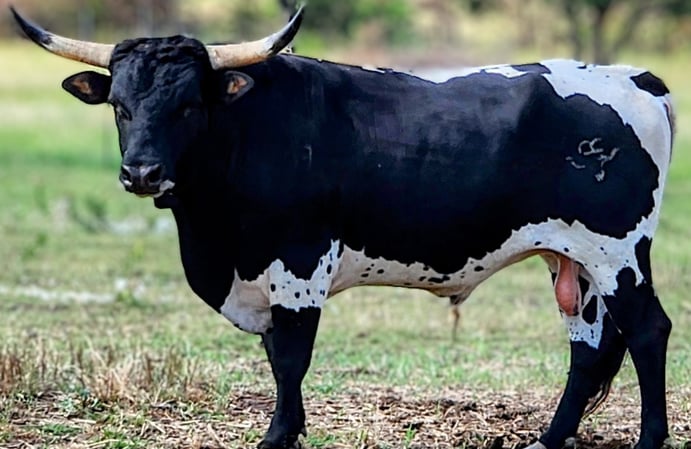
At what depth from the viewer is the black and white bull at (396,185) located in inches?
252

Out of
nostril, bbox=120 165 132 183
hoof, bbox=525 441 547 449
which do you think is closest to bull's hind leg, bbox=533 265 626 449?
hoof, bbox=525 441 547 449

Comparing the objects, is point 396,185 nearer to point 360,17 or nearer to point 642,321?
point 642,321

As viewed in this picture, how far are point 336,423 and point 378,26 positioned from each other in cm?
3859

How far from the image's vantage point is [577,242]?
661cm

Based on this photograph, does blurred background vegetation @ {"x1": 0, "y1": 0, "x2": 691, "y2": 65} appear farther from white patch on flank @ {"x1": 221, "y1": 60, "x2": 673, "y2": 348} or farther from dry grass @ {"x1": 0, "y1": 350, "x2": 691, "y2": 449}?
white patch on flank @ {"x1": 221, "y1": 60, "x2": 673, "y2": 348}

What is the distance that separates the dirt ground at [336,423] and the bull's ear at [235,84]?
63.0 inches

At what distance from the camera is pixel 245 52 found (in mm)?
6250

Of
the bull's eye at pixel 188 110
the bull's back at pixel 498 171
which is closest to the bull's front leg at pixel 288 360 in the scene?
the bull's back at pixel 498 171

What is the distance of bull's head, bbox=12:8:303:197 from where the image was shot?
6020 mm

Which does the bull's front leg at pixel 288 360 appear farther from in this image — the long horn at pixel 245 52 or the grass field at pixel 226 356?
the long horn at pixel 245 52

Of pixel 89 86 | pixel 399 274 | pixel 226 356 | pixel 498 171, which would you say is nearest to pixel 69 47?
pixel 89 86

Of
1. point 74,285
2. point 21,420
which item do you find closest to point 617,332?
point 21,420

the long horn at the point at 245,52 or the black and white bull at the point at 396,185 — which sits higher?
the long horn at the point at 245,52

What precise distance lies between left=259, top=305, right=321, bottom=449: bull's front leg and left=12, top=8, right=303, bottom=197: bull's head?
0.82m
